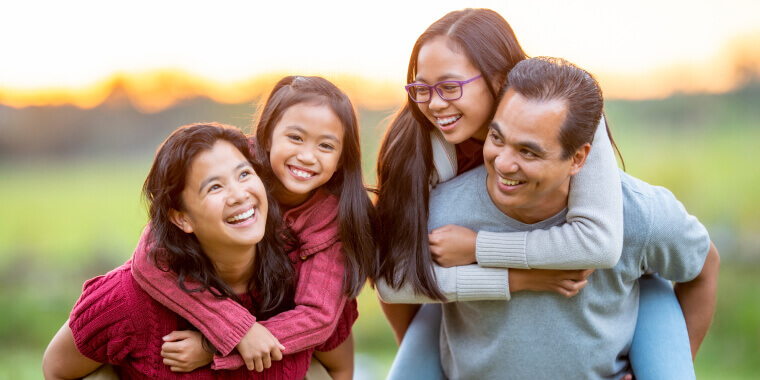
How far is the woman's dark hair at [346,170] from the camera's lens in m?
2.16

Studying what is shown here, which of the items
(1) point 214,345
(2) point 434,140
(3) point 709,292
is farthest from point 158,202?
(3) point 709,292

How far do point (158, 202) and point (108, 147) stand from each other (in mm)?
3467

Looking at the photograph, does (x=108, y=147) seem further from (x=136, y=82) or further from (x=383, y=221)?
(x=383, y=221)

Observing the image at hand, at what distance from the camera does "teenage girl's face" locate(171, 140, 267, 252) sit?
192 cm

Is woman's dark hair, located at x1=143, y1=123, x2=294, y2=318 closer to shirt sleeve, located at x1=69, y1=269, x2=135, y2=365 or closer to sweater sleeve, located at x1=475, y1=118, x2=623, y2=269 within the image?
shirt sleeve, located at x1=69, y1=269, x2=135, y2=365

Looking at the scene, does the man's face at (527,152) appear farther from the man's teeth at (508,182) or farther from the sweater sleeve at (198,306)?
the sweater sleeve at (198,306)

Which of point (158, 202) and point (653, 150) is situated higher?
point (158, 202)

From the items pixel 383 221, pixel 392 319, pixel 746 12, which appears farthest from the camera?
pixel 746 12

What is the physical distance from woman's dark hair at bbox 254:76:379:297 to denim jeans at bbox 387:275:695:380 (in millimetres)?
417

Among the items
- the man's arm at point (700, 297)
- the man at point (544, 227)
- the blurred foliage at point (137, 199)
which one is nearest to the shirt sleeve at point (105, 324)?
the man at point (544, 227)

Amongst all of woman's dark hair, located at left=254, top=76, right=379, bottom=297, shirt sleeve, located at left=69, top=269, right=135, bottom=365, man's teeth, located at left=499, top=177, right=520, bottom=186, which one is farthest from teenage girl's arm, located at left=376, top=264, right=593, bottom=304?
shirt sleeve, located at left=69, top=269, right=135, bottom=365

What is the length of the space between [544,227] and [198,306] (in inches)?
41.1

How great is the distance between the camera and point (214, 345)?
2.00m

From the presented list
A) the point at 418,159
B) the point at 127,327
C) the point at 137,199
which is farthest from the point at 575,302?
the point at 137,199
